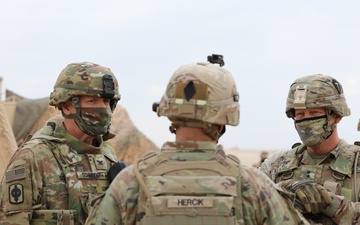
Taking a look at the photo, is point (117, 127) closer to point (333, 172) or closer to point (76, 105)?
point (76, 105)

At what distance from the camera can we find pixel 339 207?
6285 mm

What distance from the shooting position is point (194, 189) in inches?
175

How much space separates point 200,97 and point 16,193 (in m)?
2.24

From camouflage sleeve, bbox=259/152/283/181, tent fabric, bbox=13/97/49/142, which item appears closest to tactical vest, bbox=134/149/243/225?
camouflage sleeve, bbox=259/152/283/181

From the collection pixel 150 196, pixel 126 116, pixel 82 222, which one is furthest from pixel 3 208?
pixel 126 116

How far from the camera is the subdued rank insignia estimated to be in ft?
20.4

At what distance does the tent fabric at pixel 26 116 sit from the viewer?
20.8m

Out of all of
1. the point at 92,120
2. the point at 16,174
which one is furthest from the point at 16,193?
the point at 92,120

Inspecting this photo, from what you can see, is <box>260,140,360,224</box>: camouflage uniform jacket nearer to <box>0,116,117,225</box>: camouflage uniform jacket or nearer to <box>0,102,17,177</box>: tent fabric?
<box>0,116,117,225</box>: camouflage uniform jacket

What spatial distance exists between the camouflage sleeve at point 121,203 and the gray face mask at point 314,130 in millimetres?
2404

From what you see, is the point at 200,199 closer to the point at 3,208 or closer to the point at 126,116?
the point at 3,208

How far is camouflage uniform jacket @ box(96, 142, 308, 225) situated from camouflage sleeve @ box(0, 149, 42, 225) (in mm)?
1758

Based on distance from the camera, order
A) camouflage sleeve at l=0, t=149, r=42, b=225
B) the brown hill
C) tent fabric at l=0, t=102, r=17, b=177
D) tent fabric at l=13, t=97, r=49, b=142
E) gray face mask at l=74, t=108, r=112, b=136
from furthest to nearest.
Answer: tent fabric at l=13, t=97, r=49, b=142 → the brown hill → tent fabric at l=0, t=102, r=17, b=177 → gray face mask at l=74, t=108, r=112, b=136 → camouflage sleeve at l=0, t=149, r=42, b=225

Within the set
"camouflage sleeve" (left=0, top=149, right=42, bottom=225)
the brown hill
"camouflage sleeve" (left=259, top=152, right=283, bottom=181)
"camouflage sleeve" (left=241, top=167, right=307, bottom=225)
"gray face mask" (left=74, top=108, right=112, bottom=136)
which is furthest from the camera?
the brown hill
